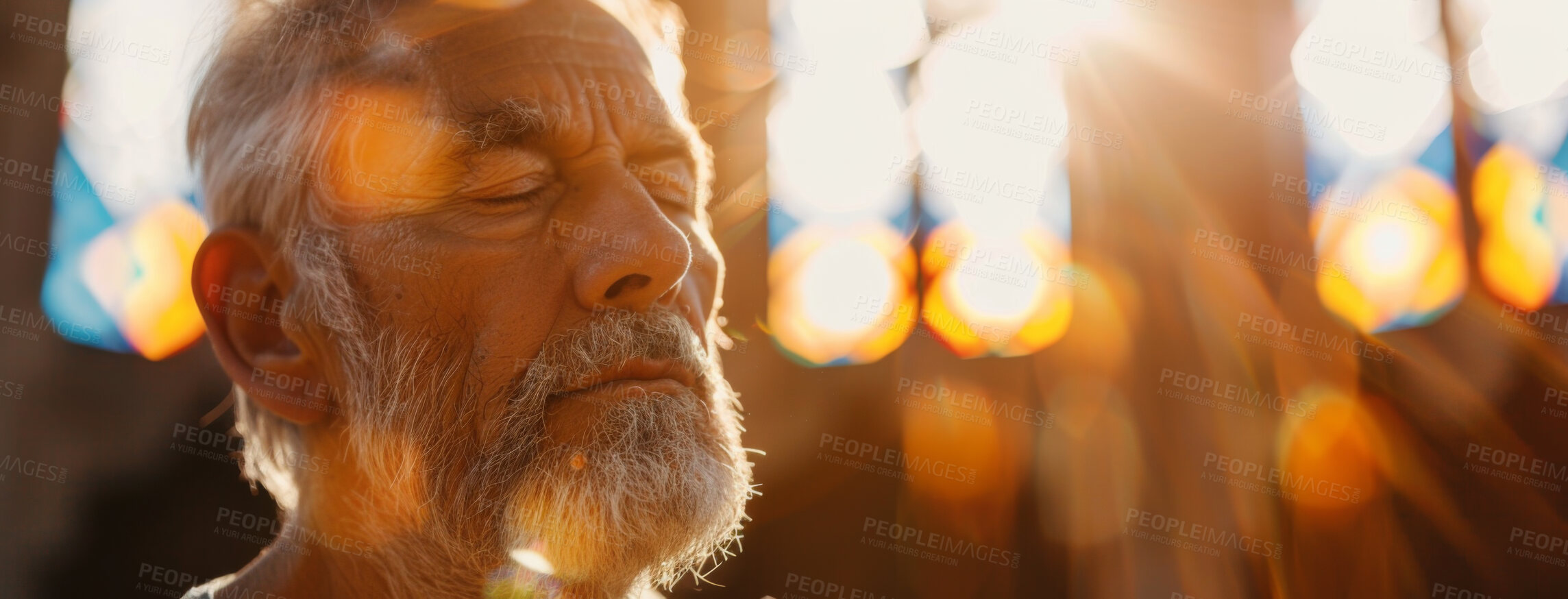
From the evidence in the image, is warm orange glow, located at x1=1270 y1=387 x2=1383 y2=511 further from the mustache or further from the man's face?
the mustache

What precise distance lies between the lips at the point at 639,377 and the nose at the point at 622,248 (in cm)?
10

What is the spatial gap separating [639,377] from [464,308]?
1.07ft

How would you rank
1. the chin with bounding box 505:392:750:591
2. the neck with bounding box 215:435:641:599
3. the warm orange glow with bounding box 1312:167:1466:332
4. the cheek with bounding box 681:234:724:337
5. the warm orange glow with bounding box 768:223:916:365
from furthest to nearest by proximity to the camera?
1. the warm orange glow with bounding box 768:223:916:365
2. the warm orange glow with bounding box 1312:167:1466:332
3. the cheek with bounding box 681:234:724:337
4. the neck with bounding box 215:435:641:599
5. the chin with bounding box 505:392:750:591

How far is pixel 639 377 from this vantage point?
4.42 ft

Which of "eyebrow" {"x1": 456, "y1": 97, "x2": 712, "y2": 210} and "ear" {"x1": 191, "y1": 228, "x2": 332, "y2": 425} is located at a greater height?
"eyebrow" {"x1": 456, "y1": 97, "x2": 712, "y2": 210}

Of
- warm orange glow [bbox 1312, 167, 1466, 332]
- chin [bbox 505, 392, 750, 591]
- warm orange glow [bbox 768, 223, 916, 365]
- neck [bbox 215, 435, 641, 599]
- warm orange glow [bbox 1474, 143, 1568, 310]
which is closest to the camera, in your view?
chin [bbox 505, 392, 750, 591]

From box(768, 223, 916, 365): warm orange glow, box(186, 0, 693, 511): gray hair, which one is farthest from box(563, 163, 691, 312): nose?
box(768, 223, 916, 365): warm orange glow

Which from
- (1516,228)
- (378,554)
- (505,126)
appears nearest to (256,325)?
(378,554)

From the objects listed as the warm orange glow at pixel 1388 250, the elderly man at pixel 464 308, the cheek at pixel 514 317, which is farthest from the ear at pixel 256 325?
the warm orange glow at pixel 1388 250

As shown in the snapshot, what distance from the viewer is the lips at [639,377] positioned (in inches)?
51.1

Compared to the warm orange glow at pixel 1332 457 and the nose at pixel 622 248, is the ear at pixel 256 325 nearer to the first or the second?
the nose at pixel 622 248

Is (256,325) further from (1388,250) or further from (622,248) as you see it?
(1388,250)

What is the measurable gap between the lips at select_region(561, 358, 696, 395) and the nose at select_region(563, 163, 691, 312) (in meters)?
0.10

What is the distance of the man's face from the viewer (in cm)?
Result: 129
